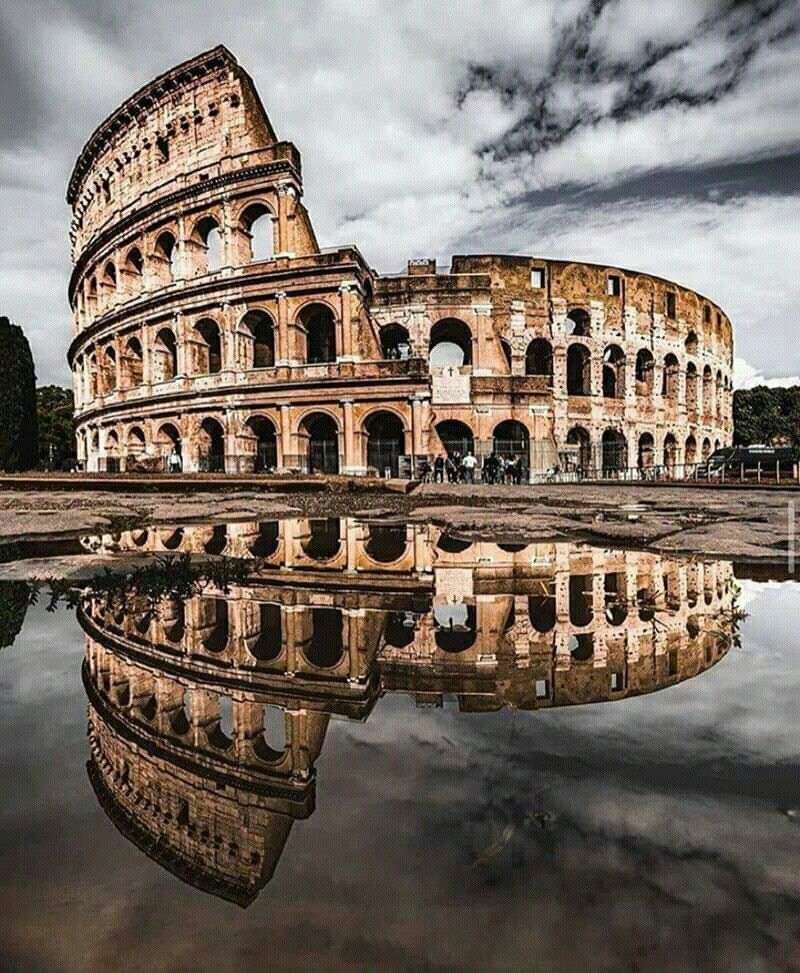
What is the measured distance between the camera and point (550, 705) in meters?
1.65

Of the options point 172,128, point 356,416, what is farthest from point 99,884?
point 172,128

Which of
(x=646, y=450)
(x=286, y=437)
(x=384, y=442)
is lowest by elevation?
(x=646, y=450)

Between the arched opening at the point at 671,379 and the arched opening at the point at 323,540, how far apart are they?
28.6 metres

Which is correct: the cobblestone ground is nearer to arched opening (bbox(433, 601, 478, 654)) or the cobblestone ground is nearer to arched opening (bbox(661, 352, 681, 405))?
arched opening (bbox(433, 601, 478, 654))

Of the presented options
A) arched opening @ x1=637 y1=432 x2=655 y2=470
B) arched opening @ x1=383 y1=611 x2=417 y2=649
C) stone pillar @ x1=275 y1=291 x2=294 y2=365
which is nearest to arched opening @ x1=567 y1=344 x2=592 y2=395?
arched opening @ x1=637 y1=432 x2=655 y2=470

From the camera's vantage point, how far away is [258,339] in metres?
25.5

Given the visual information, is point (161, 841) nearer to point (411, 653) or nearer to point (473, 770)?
point (473, 770)

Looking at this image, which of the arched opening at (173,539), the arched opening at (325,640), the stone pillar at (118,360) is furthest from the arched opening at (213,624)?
the stone pillar at (118,360)

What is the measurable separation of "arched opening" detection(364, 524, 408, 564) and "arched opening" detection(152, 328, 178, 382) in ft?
72.8

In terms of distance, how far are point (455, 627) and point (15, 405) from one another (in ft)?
105

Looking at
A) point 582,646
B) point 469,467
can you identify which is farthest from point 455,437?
point 582,646

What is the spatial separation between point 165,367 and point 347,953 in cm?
2796

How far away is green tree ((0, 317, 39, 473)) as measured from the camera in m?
26.9

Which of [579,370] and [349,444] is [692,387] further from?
[349,444]
